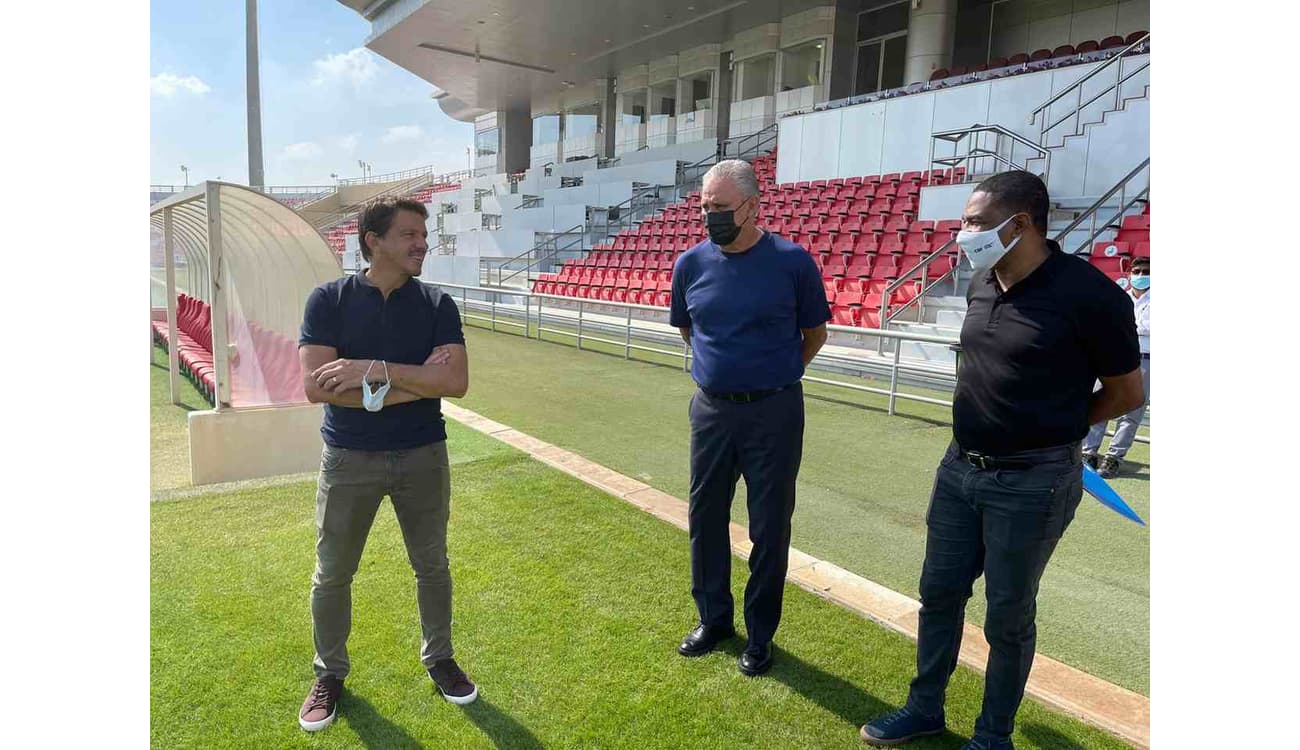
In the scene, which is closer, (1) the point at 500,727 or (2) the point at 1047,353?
(2) the point at 1047,353

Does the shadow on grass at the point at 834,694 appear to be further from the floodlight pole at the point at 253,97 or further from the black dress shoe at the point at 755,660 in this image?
the floodlight pole at the point at 253,97

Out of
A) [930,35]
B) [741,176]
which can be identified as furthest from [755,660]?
[930,35]

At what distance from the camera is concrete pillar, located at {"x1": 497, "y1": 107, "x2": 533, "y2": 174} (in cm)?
3875

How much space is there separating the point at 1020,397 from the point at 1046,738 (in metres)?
1.26

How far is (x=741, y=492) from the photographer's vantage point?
542 cm

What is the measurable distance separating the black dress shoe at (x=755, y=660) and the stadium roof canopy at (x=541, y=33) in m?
22.1

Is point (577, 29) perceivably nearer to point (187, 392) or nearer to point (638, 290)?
point (638, 290)

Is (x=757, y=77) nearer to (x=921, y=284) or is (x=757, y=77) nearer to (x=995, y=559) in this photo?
(x=921, y=284)

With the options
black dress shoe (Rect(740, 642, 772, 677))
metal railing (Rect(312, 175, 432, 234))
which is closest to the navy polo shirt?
black dress shoe (Rect(740, 642, 772, 677))

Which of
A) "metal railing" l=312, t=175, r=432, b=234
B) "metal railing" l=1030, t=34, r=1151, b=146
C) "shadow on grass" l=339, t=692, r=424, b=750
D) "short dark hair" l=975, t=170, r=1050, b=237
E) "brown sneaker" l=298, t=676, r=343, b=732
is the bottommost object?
"shadow on grass" l=339, t=692, r=424, b=750

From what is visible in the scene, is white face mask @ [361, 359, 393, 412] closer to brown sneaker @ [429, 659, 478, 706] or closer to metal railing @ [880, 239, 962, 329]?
brown sneaker @ [429, 659, 478, 706]

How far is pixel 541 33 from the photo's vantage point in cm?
2528

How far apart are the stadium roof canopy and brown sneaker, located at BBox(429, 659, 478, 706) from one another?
2232 centimetres

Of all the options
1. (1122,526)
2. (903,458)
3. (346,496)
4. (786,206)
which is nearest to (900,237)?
(786,206)
